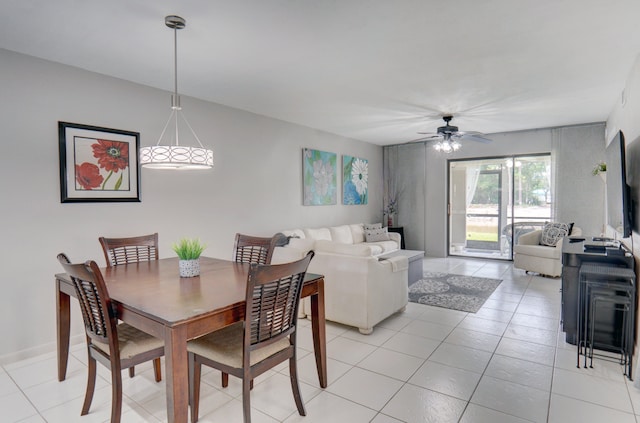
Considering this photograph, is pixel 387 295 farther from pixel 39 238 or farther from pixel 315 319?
pixel 39 238

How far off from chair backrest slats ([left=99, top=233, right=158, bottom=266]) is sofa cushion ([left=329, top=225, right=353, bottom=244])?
3.27 metres

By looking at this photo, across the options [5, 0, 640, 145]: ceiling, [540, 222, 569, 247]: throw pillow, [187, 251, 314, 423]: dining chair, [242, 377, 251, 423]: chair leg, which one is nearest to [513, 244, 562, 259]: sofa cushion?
[540, 222, 569, 247]: throw pillow

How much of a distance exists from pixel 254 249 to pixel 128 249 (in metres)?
1.10

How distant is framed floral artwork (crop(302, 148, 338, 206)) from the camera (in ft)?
19.3

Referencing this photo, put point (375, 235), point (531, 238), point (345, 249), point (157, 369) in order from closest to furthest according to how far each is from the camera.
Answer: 1. point (157, 369)
2. point (345, 249)
3. point (531, 238)
4. point (375, 235)

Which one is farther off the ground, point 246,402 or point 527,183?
point 527,183

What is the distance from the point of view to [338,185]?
679cm

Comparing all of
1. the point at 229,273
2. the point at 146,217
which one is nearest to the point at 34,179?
the point at 146,217

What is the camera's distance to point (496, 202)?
718 cm

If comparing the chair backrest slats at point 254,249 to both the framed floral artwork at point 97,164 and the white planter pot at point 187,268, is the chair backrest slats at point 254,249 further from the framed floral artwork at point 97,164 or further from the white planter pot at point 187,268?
the framed floral artwork at point 97,164

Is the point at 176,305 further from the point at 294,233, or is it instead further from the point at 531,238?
the point at 531,238

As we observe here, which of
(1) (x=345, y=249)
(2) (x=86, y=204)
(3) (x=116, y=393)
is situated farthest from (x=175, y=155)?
(1) (x=345, y=249)

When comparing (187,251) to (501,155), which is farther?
(501,155)

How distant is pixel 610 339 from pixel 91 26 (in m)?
4.79
